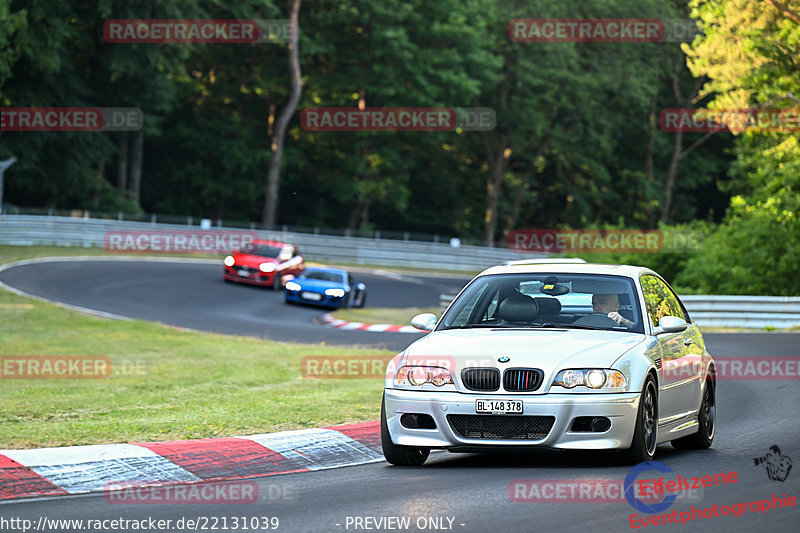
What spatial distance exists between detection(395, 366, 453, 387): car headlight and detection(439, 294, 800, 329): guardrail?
65.8ft

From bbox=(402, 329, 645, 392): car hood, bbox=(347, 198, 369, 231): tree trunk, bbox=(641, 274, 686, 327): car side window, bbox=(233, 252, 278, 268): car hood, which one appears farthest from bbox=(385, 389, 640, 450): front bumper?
bbox=(347, 198, 369, 231): tree trunk

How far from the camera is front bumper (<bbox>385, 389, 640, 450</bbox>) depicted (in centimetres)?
835

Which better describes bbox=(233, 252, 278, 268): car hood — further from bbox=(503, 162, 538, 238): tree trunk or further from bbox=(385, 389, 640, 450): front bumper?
bbox=(503, 162, 538, 238): tree trunk

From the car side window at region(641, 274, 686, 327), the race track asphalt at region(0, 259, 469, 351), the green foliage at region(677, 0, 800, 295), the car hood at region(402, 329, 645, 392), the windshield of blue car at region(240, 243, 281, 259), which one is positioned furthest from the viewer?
the windshield of blue car at region(240, 243, 281, 259)

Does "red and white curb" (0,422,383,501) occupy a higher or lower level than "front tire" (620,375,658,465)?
lower

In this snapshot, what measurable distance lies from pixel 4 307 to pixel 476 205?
4708 cm

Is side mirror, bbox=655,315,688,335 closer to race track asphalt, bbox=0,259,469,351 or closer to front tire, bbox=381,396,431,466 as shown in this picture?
front tire, bbox=381,396,431,466

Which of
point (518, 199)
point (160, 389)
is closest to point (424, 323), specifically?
point (160, 389)

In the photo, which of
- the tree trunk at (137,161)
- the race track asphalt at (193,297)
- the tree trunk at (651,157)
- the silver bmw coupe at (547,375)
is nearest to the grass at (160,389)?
the race track asphalt at (193,297)

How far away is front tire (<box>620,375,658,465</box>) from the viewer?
336 inches

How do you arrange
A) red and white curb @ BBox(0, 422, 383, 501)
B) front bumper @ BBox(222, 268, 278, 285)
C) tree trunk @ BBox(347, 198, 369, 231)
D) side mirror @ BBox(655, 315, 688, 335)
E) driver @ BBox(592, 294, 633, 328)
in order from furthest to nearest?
tree trunk @ BBox(347, 198, 369, 231) → front bumper @ BBox(222, 268, 278, 285) → driver @ BBox(592, 294, 633, 328) → side mirror @ BBox(655, 315, 688, 335) → red and white curb @ BBox(0, 422, 383, 501)

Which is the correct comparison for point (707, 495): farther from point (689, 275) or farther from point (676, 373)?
point (689, 275)

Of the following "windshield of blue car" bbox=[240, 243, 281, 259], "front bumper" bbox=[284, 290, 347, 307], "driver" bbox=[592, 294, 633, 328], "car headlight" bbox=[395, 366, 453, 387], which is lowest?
"front bumper" bbox=[284, 290, 347, 307]

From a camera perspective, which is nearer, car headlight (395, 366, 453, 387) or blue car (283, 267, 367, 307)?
car headlight (395, 366, 453, 387)
